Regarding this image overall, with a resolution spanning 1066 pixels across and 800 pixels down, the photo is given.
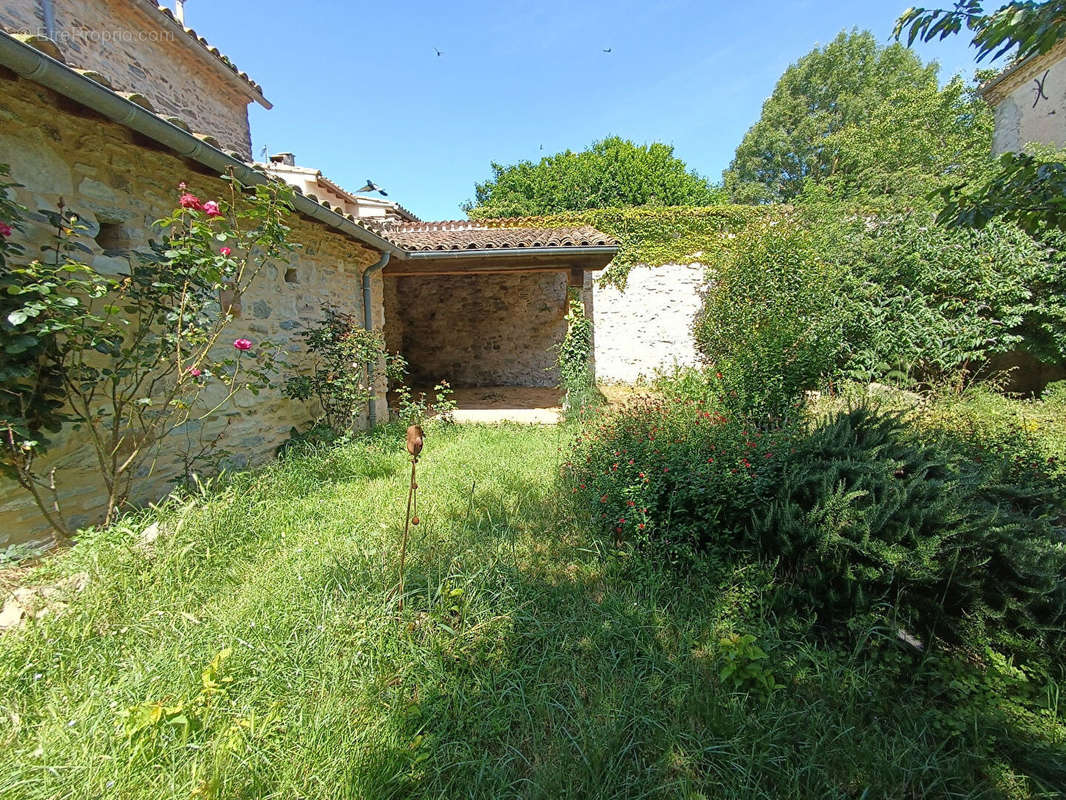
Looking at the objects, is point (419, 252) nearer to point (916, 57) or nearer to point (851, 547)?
point (851, 547)

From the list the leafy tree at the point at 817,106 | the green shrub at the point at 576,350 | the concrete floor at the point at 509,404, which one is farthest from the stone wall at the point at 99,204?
the leafy tree at the point at 817,106

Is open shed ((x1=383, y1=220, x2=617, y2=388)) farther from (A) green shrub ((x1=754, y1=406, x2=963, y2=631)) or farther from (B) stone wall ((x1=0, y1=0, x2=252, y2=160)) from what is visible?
(A) green shrub ((x1=754, y1=406, x2=963, y2=631))

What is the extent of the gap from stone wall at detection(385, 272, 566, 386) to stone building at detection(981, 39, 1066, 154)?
9838 mm

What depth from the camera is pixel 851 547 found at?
6.57 feet

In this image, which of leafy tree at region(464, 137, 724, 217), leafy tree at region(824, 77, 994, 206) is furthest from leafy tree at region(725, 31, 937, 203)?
leafy tree at region(464, 137, 724, 217)

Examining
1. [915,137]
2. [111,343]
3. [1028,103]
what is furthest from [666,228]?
[915,137]

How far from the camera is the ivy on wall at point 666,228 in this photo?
9.85 meters

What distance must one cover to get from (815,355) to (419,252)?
221 inches

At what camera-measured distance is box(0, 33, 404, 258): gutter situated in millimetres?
1903

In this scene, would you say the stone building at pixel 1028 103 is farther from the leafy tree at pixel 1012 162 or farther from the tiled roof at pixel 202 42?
the tiled roof at pixel 202 42

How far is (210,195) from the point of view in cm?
354

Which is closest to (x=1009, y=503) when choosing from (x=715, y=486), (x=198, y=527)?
(x=715, y=486)

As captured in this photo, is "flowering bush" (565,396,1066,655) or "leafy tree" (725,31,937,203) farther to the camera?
"leafy tree" (725,31,937,203)

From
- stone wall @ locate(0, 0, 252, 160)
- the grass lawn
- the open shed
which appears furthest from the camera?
the open shed
